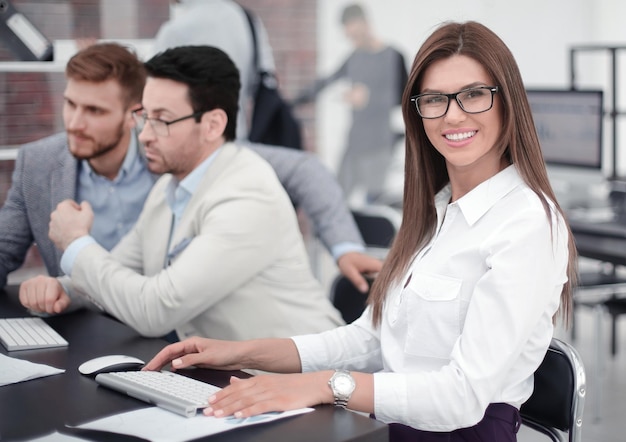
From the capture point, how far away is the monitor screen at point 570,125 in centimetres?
402

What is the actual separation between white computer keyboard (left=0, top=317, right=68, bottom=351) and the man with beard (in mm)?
501

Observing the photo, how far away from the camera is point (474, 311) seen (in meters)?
1.43

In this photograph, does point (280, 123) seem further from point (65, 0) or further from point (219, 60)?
point (219, 60)

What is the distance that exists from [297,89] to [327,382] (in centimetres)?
476

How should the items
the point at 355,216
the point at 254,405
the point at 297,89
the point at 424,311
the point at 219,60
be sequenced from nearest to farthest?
the point at 254,405 → the point at 424,311 → the point at 219,60 → the point at 355,216 → the point at 297,89

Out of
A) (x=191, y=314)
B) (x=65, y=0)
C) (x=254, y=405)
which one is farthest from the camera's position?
(x=65, y=0)

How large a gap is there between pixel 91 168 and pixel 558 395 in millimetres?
1585

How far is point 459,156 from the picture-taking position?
1.57 meters

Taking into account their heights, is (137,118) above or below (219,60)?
below

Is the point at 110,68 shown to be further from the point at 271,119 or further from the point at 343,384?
the point at 343,384

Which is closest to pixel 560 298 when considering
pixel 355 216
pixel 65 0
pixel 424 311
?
pixel 424 311

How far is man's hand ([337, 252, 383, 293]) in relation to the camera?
2486 mm

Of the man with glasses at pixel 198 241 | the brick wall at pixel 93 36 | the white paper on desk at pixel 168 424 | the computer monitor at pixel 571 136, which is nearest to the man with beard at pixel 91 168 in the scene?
the man with glasses at pixel 198 241

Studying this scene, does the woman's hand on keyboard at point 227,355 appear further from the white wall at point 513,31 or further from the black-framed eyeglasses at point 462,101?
the white wall at point 513,31
